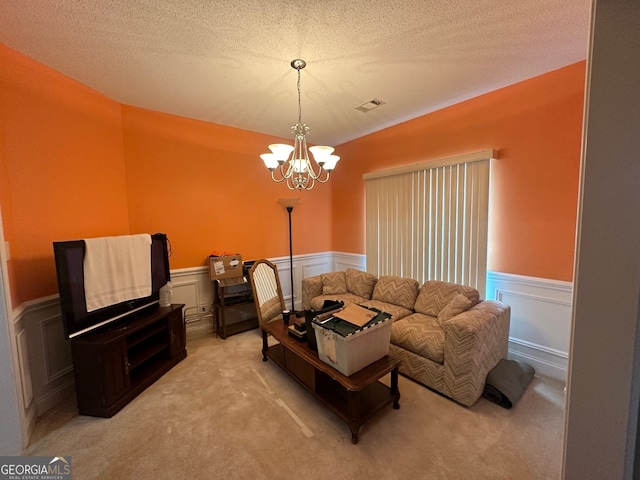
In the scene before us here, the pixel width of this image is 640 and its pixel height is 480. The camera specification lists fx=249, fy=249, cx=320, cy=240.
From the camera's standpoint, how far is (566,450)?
34.3 inches

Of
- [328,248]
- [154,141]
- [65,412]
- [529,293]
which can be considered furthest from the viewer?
[328,248]

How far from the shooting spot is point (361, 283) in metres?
3.47

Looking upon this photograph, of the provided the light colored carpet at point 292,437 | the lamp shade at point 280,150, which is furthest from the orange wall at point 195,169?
the lamp shade at point 280,150

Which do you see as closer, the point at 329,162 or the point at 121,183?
the point at 329,162

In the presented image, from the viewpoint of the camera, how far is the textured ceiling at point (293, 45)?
153 centimetres

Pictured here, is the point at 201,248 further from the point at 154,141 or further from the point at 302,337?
the point at 302,337

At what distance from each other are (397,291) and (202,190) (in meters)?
2.83

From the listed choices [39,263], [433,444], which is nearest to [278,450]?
[433,444]

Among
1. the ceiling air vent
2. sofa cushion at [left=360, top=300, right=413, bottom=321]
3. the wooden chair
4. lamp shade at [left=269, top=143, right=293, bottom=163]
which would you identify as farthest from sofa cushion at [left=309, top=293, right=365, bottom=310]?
the ceiling air vent

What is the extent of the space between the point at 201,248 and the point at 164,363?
55.2 inches

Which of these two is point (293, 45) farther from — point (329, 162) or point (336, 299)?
point (336, 299)

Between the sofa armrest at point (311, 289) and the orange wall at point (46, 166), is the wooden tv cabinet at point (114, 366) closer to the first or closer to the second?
the orange wall at point (46, 166)

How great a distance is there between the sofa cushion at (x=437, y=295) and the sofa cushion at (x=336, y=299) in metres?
0.74

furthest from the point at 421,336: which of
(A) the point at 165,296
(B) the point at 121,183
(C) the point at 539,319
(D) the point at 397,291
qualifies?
(B) the point at 121,183
